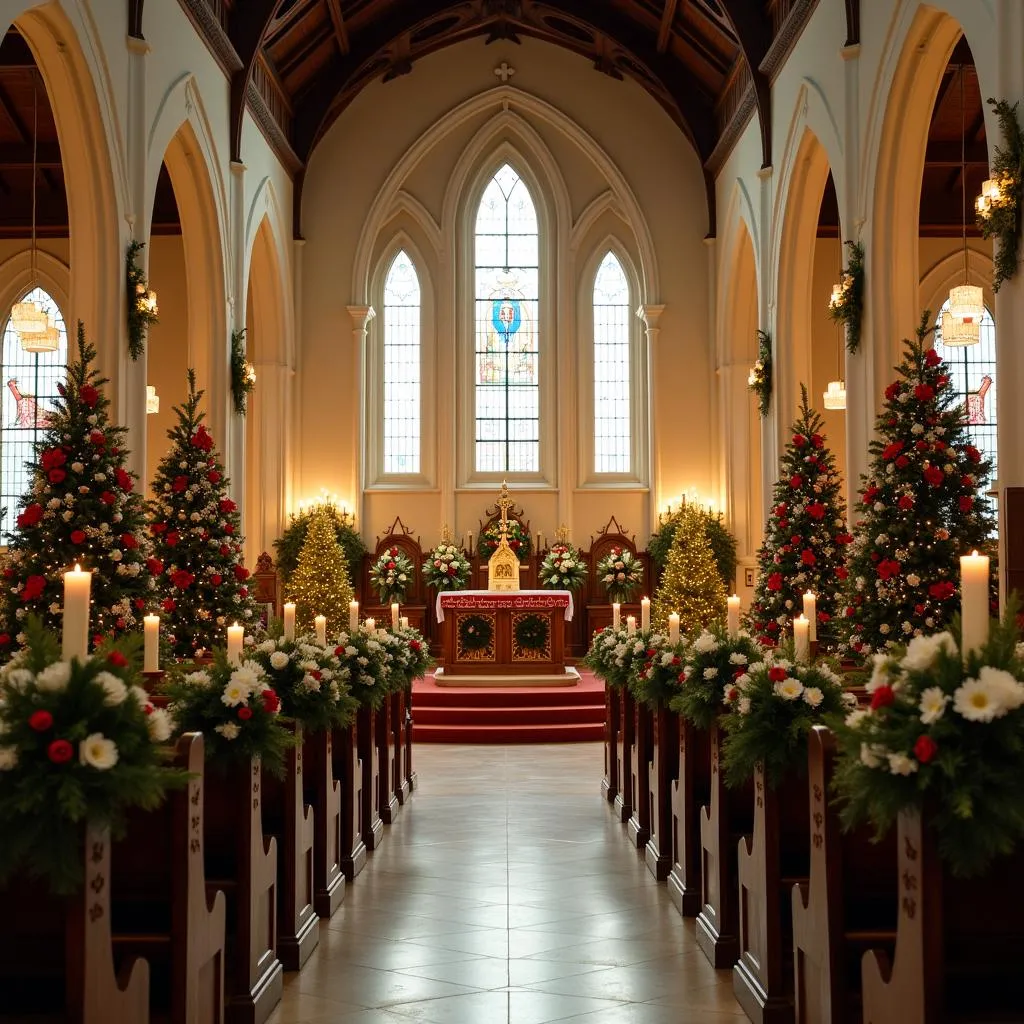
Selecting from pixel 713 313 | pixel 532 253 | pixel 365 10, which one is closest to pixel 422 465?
pixel 532 253

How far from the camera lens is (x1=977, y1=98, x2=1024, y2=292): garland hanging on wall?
7.48 metres

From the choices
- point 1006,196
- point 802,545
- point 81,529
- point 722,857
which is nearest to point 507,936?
point 722,857

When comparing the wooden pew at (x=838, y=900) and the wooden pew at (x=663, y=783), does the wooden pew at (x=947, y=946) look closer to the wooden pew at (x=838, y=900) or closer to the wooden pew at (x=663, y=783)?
the wooden pew at (x=838, y=900)

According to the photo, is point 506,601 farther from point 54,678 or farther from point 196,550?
point 54,678

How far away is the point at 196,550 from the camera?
1089 cm

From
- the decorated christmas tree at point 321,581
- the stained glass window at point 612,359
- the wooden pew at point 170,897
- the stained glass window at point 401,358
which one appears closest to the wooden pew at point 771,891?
the wooden pew at point 170,897

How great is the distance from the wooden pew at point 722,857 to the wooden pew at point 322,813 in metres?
1.87

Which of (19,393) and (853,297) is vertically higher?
(19,393)

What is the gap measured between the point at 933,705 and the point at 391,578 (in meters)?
15.8

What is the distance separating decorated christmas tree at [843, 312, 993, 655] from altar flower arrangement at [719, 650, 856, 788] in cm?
384

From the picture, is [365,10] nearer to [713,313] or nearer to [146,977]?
[713,313]

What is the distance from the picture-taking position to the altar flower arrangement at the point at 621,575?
1862 centimetres

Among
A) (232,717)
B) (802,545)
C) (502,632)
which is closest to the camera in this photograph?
(232,717)

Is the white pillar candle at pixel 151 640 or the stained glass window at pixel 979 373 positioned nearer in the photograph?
the white pillar candle at pixel 151 640
